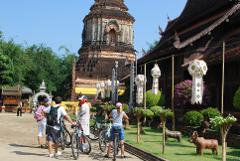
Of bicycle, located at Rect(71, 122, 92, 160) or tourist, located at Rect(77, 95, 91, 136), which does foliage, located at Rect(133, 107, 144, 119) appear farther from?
bicycle, located at Rect(71, 122, 92, 160)

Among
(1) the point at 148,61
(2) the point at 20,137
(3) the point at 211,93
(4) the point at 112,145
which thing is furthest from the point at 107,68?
(4) the point at 112,145

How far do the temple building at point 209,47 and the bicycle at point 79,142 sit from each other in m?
6.75

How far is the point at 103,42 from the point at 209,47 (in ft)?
125

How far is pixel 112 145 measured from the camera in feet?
47.6

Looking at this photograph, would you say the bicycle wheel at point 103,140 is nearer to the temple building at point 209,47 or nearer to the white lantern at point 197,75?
the temple building at point 209,47

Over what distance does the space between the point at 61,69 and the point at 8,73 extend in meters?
28.8

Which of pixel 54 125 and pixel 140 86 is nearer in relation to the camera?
pixel 54 125

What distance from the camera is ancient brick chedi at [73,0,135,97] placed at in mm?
61406

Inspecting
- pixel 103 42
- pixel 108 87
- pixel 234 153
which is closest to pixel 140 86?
pixel 234 153

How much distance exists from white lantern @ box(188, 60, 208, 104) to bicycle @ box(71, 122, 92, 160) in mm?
7078

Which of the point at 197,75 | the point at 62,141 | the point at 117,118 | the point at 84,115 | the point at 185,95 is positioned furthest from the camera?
the point at 185,95

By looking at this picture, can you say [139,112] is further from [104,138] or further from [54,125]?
[54,125]

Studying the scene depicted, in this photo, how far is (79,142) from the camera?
578 inches

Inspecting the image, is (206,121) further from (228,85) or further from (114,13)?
(114,13)
